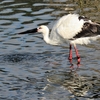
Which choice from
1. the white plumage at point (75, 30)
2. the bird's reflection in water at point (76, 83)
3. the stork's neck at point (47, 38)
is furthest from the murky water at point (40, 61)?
the white plumage at point (75, 30)

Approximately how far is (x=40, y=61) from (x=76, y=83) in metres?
1.76

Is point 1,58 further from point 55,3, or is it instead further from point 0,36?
point 55,3

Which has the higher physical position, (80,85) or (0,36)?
(0,36)

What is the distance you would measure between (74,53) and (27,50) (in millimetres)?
1274

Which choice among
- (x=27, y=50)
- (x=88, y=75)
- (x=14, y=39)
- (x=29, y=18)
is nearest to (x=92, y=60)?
(x=88, y=75)

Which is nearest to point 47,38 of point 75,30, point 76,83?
point 75,30

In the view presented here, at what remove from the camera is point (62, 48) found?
13.0m

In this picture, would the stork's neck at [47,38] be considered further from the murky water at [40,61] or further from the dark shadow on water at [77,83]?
the dark shadow on water at [77,83]

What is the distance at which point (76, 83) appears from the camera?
1030 cm

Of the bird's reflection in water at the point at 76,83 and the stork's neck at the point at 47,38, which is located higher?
the stork's neck at the point at 47,38

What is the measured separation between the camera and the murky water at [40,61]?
965cm

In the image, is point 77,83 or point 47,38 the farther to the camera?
point 47,38

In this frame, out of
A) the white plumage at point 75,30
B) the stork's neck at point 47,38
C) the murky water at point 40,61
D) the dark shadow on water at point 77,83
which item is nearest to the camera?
the dark shadow on water at point 77,83

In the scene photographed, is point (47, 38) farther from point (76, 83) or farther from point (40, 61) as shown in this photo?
point (76, 83)
